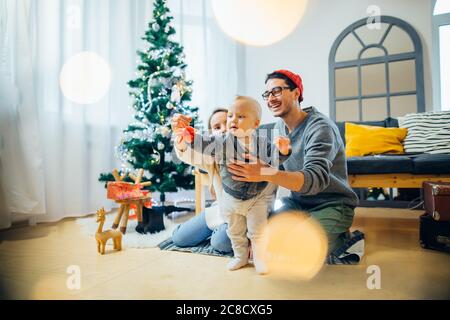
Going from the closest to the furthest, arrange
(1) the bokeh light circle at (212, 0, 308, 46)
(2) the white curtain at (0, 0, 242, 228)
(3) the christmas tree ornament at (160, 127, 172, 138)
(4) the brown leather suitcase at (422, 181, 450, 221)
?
(4) the brown leather suitcase at (422, 181, 450, 221) < (2) the white curtain at (0, 0, 242, 228) < (3) the christmas tree ornament at (160, 127, 172, 138) < (1) the bokeh light circle at (212, 0, 308, 46)

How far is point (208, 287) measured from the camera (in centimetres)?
91

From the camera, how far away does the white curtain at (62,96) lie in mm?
1669

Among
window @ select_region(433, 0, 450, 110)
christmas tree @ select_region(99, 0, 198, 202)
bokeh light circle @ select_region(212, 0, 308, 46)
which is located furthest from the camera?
bokeh light circle @ select_region(212, 0, 308, 46)

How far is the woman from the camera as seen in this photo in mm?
1083

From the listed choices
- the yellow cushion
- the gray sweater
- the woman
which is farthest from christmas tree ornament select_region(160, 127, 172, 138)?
the yellow cushion

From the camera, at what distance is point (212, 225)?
133 centimetres

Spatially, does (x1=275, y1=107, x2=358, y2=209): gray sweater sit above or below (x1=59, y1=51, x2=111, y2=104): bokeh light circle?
below

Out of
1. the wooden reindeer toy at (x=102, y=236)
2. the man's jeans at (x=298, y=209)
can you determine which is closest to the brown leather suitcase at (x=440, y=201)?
the man's jeans at (x=298, y=209)

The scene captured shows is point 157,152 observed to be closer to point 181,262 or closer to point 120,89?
point 120,89

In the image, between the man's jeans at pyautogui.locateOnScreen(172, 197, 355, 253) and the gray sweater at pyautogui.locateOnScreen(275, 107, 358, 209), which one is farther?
the man's jeans at pyautogui.locateOnScreen(172, 197, 355, 253)

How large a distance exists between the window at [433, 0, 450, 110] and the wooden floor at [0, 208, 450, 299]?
1.73m

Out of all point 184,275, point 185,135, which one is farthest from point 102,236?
point 185,135

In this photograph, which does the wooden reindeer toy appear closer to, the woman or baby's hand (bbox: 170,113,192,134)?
the woman
